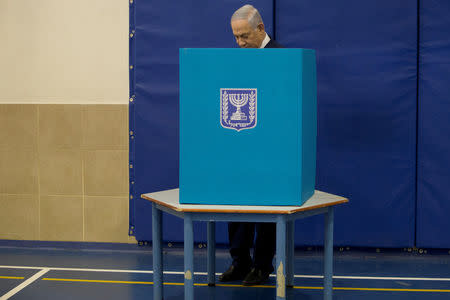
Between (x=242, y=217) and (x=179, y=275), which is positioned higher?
(x=242, y=217)

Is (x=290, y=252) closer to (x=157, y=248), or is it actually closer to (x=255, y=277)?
(x=255, y=277)

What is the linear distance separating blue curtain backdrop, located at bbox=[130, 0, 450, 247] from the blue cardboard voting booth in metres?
1.63

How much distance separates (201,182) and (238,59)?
546mm

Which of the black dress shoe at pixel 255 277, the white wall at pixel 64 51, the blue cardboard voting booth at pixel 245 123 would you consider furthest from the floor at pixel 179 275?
the white wall at pixel 64 51

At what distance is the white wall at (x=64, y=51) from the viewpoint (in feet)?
13.3

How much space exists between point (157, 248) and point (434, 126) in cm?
224

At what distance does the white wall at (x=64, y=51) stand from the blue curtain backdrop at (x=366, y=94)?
28 centimetres

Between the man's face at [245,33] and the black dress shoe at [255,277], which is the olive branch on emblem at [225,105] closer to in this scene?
the man's face at [245,33]

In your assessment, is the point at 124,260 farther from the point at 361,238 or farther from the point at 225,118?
the point at 225,118

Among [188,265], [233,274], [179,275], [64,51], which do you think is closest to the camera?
[188,265]

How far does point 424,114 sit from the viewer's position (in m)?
3.78

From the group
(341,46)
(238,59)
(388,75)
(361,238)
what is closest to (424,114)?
(388,75)

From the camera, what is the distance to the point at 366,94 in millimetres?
3801

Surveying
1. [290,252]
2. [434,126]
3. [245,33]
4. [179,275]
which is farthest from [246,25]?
[434,126]
